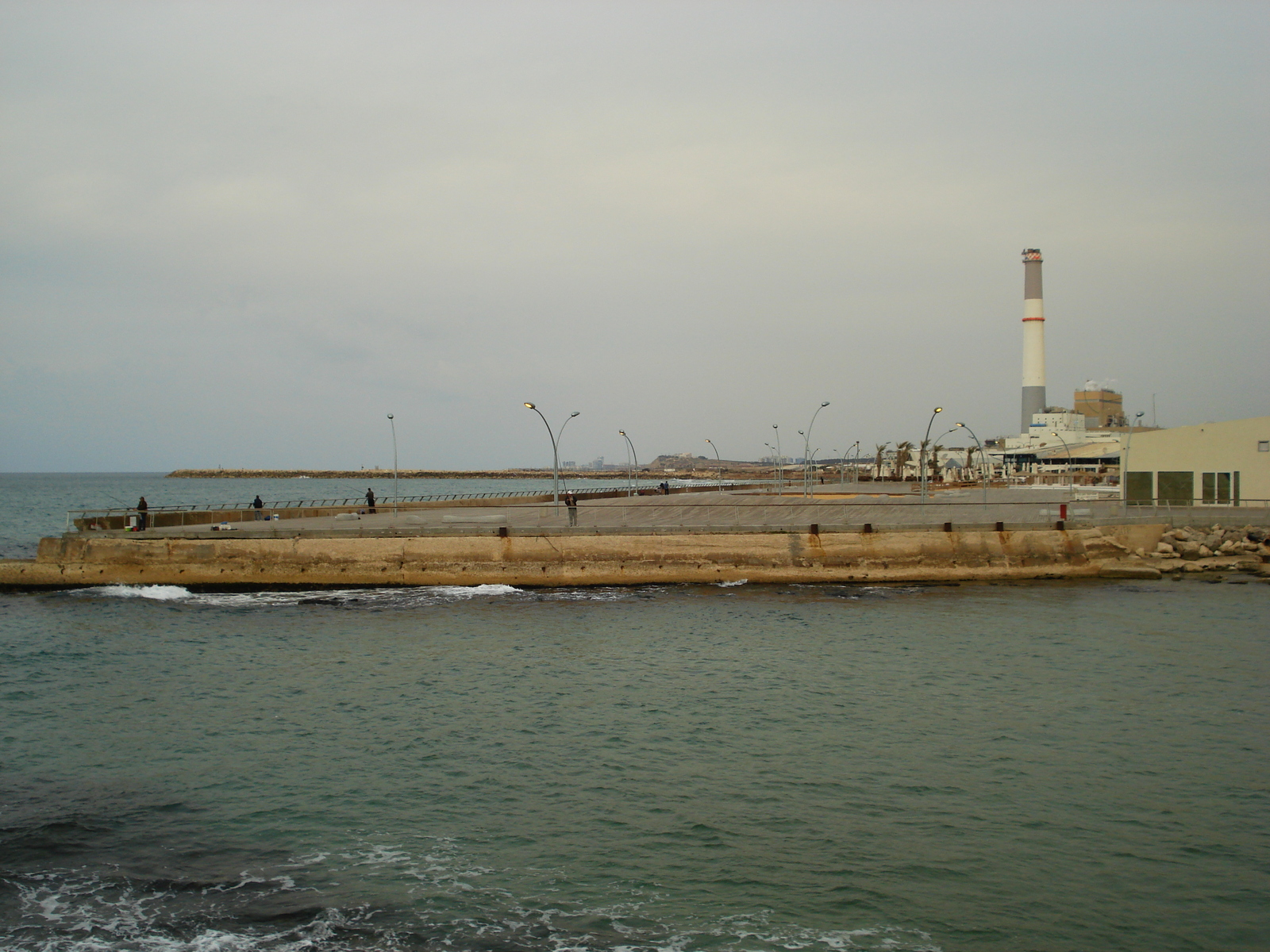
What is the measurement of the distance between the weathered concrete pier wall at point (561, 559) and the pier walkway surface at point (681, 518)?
0.51 m

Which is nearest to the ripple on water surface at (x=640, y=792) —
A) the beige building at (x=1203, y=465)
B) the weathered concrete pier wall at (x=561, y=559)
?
the weathered concrete pier wall at (x=561, y=559)

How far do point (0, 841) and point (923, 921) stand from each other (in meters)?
12.8

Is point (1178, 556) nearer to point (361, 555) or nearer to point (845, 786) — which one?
point (845, 786)

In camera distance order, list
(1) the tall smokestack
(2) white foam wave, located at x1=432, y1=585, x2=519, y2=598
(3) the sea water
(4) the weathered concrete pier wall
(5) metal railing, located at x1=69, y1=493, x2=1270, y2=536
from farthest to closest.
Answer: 1. (1) the tall smokestack
2. (5) metal railing, located at x1=69, y1=493, x2=1270, y2=536
3. (4) the weathered concrete pier wall
4. (2) white foam wave, located at x1=432, y1=585, x2=519, y2=598
5. (3) the sea water

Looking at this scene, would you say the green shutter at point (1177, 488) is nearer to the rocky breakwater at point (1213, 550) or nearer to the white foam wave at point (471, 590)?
the rocky breakwater at point (1213, 550)

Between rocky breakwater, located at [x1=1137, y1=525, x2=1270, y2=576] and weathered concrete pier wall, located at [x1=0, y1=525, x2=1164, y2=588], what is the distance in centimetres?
191

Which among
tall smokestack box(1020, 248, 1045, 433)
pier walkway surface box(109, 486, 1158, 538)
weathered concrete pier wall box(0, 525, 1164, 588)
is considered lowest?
weathered concrete pier wall box(0, 525, 1164, 588)

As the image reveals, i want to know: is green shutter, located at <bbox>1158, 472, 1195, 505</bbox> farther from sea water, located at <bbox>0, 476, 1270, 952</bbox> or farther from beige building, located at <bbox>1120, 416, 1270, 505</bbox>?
sea water, located at <bbox>0, 476, 1270, 952</bbox>

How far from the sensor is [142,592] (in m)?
39.3

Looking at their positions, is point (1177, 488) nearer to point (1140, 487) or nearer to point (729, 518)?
point (1140, 487)

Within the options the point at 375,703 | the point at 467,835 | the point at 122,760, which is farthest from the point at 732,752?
the point at 122,760

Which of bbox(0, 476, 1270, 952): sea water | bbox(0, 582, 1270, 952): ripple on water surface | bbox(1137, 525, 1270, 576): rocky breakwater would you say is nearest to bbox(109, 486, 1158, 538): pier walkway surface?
bbox(1137, 525, 1270, 576): rocky breakwater

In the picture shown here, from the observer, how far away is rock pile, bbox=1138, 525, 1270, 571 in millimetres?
41750

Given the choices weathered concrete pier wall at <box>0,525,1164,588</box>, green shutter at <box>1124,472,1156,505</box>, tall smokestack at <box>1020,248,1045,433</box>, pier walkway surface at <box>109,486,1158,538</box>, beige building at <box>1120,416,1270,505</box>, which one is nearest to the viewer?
weathered concrete pier wall at <box>0,525,1164,588</box>
